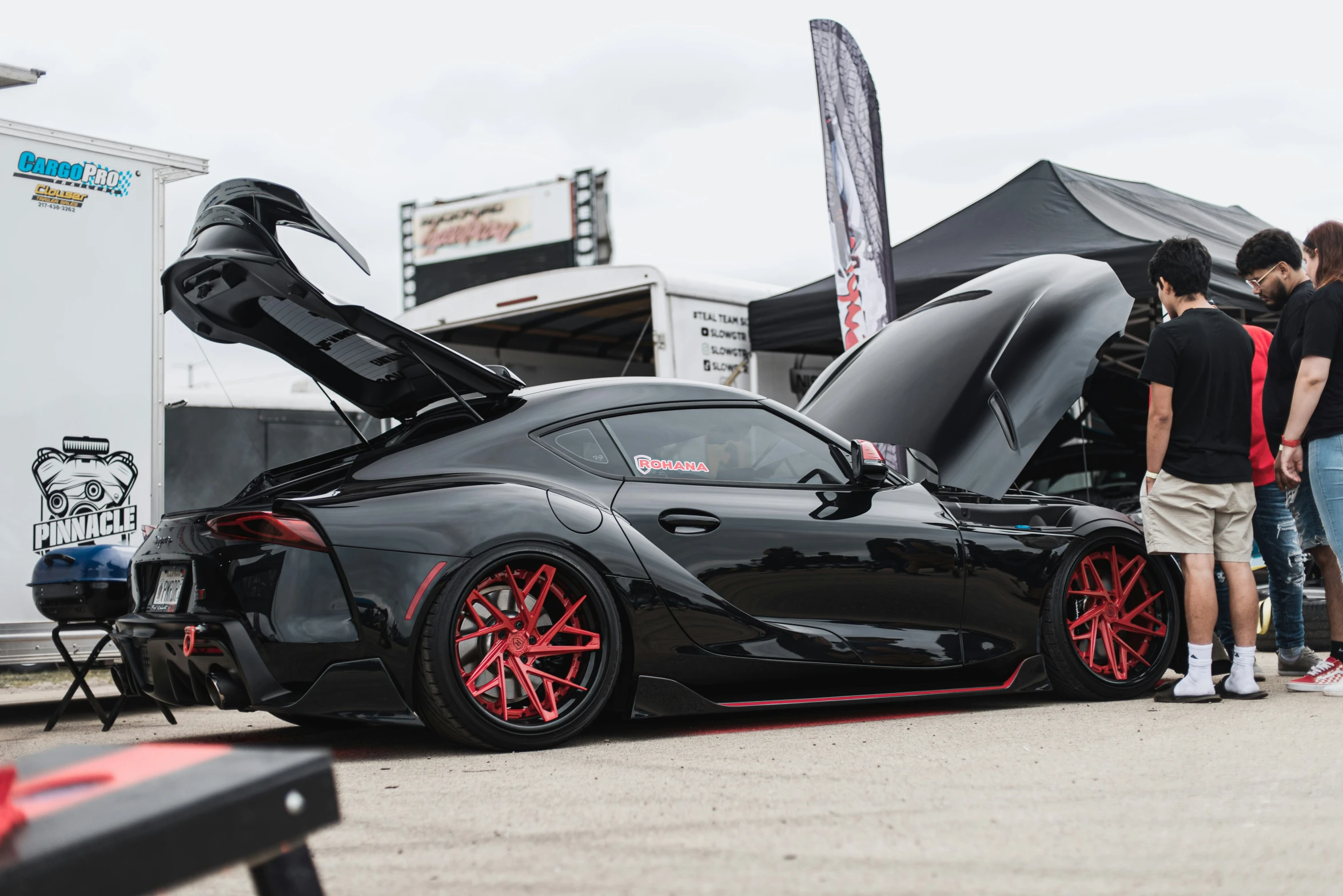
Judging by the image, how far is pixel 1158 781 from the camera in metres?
3.10

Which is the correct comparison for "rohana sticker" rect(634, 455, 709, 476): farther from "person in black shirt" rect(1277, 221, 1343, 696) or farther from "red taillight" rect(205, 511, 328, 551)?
"person in black shirt" rect(1277, 221, 1343, 696)

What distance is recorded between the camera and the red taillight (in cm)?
368

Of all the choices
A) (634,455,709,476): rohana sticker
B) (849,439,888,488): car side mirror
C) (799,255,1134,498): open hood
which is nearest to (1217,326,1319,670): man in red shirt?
(799,255,1134,498): open hood

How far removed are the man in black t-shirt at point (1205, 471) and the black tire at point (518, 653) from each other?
2.42m

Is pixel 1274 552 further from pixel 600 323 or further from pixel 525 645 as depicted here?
pixel 600 323

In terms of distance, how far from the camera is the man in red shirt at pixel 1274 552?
533 centimetres

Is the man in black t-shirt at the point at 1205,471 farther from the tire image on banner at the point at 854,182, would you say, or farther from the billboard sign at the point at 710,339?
the billboard sign at the point at 710,339

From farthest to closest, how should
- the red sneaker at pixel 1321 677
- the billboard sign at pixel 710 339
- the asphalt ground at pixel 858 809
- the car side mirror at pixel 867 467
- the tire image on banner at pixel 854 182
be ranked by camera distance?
the billboard sign at pixel 710 339 < the tire image on banner at pixel 854 182 < the red sneaker at pixel 1321 677 < the car side mirror at pixel 867 467 < the asphalt ground at pixel 858 809

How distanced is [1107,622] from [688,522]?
6.65 feet

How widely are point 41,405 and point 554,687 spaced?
3.34 metres

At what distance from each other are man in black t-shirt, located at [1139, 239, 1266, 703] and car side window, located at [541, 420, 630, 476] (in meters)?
2.18

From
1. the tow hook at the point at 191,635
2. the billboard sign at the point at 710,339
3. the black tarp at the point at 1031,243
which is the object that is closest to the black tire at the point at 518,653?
the tow hook at the point at 191,635

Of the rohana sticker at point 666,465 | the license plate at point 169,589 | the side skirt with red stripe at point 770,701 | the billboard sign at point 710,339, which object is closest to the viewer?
the license plate at point 169,589

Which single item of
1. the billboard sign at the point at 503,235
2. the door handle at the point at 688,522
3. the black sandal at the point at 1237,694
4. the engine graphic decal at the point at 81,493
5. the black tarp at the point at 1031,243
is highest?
the billboard sign at the point at 503,235
